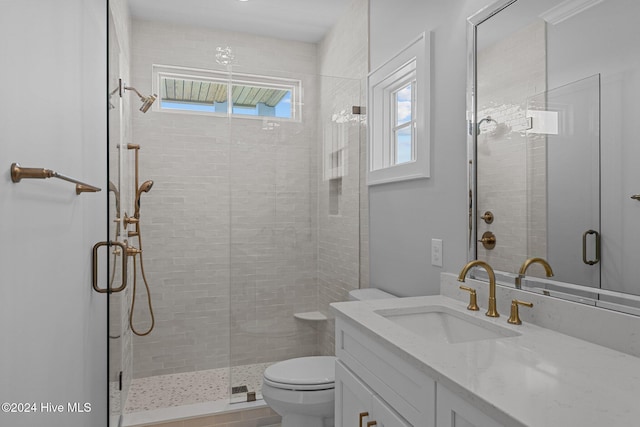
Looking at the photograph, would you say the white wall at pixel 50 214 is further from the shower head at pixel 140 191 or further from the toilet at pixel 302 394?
the shower head at pixel 140 191

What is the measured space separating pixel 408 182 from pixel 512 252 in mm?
769

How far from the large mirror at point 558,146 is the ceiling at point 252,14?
166 cm

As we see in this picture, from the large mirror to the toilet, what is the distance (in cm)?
97

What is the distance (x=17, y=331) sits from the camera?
822 mm

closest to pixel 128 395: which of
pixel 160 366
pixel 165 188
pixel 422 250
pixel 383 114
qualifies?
pixel 160 366

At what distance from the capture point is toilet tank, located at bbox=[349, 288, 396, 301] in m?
2.29

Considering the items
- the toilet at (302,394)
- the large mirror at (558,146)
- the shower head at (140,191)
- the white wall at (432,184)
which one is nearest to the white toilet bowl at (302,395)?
the toilet at (302,394)

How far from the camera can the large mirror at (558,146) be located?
3.51ft

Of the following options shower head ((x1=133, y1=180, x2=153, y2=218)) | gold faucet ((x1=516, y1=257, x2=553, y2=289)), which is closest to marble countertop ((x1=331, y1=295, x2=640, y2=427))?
gold faucet ((x1=516, y1=257, x2=553, y2=289))

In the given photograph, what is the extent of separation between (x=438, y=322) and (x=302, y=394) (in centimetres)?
80

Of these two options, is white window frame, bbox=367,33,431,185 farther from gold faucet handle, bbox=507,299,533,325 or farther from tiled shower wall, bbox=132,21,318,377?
gold faucet handle, bbox=507,299,533,325

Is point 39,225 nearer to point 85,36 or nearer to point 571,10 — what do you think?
point 85,36

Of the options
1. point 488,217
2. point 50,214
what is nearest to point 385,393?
point 488,217

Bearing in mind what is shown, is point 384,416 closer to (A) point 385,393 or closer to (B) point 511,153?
A: (A) point 385,393
